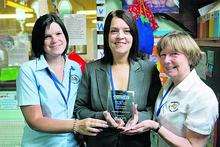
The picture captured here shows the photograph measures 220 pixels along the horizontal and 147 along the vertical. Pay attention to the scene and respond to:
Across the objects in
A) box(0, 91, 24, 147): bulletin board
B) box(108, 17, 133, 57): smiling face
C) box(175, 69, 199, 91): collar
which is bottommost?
box(0, 91, 24, 147): bulletin board

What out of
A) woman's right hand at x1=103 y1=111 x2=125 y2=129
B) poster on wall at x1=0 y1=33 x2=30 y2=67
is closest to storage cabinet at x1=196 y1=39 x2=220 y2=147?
woman's right hand at x1=103 y1=111 x2=125 y2=129

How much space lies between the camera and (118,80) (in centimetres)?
186

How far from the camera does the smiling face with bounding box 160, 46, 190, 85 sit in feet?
5.61

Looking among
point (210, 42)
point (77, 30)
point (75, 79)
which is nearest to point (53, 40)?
point (75, 79)

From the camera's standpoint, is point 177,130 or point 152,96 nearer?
point 177,130

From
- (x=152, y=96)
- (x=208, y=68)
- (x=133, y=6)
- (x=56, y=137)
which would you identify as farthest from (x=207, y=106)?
(x=133, y=6)

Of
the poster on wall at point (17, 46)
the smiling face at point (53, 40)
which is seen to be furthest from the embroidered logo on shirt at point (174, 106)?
the poster on wall at point (17, 46)

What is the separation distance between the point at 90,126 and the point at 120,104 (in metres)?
0.18

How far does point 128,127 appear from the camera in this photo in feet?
5.62

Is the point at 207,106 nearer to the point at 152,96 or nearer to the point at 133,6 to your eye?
the point at 152,96

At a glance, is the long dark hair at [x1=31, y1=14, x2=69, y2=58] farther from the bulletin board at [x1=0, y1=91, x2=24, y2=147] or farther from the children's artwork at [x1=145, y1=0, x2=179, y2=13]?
the bulletin board at [x1=0, y1=91, x2=24, y2=147]

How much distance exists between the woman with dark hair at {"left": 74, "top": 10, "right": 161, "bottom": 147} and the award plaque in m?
0.04

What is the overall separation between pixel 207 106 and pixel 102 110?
511 mm

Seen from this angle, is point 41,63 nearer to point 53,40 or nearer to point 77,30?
point 53,40
